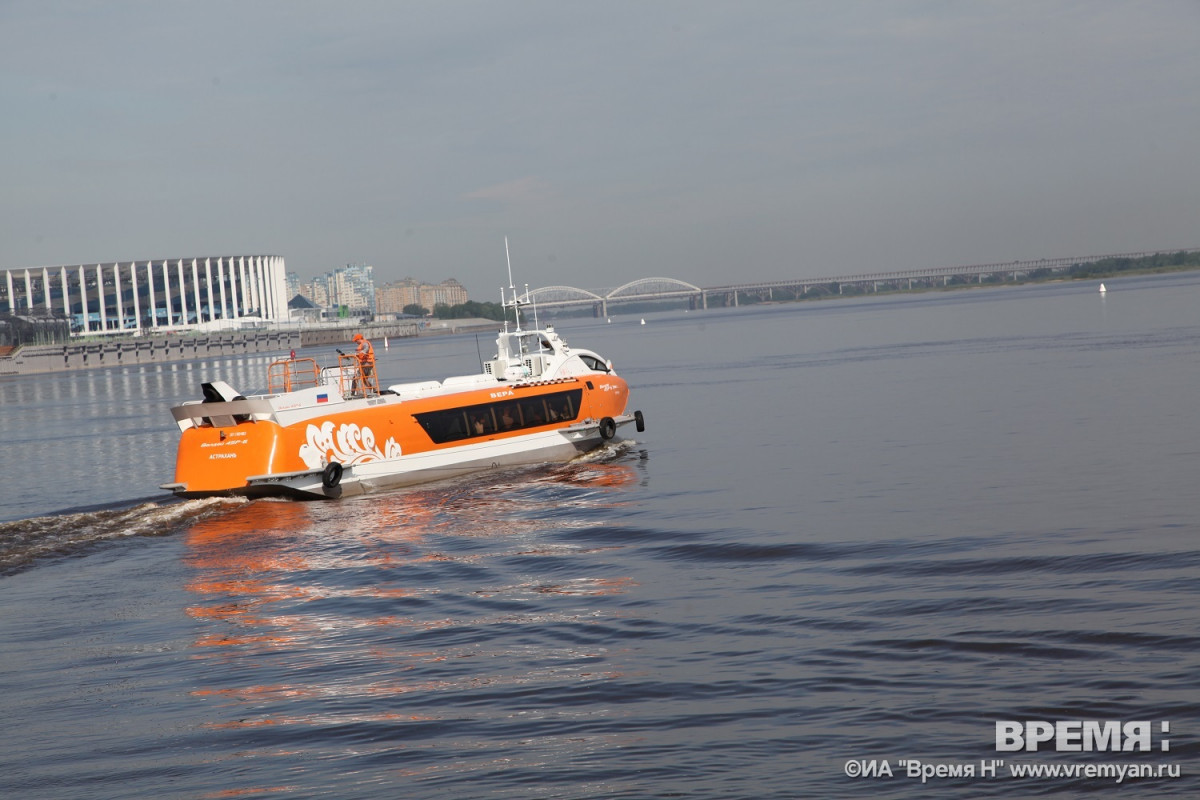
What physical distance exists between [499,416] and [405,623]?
13.2m

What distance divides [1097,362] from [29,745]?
135 feet

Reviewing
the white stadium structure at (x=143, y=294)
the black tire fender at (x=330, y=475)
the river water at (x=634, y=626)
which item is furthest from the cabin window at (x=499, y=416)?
the white stadium structure at (x=143, y=294)

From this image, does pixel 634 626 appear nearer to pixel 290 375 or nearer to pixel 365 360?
pixel 365 360

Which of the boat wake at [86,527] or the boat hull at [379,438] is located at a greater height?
the boat hull at [379,438]

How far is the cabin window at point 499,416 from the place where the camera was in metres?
23.8

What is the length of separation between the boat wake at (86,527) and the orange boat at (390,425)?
0.53 m

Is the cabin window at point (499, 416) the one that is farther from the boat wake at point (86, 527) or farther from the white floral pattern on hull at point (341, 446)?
the boat wake at point (86, 527)

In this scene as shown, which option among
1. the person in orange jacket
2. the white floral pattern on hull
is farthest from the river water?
the person in orange jacket

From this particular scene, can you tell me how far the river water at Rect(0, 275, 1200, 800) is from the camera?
776 centimetres

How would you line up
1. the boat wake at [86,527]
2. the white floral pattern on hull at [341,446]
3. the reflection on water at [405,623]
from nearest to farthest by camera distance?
the reflection on water at [405,623]
the boat wake at [86,527]
the white floral pattern on hull at [341,446]

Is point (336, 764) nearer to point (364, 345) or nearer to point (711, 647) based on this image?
point (711, 647)

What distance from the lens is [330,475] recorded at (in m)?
21.6

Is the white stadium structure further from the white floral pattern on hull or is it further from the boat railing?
the white floral pattern on hull

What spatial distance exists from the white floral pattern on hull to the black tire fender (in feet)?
0.39
